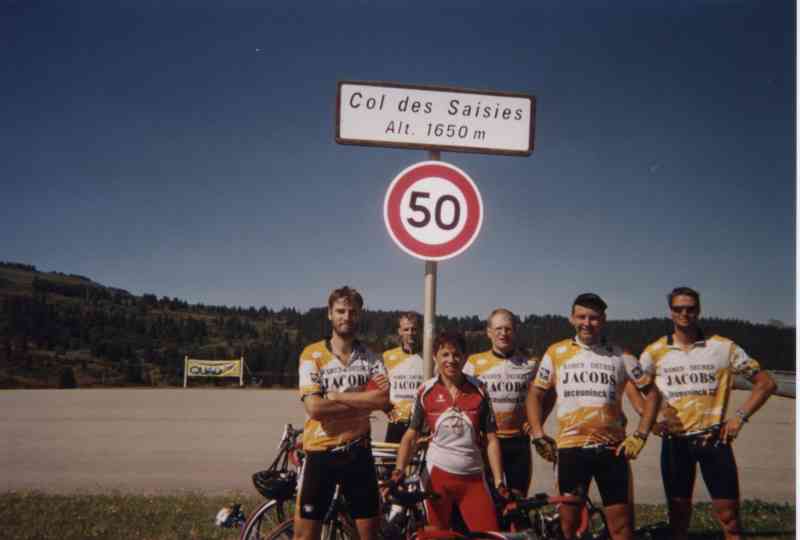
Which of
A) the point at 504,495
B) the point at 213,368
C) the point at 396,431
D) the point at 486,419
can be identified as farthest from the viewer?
the point at 213,368

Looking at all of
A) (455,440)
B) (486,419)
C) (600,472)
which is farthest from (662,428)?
(455,440)

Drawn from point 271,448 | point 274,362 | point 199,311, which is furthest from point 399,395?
point 199,311

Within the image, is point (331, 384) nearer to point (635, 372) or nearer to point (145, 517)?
point (635, 372)

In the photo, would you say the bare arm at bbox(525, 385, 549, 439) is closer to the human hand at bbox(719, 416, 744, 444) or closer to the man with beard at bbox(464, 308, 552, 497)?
the man with beard at bbox(464, 308, 552, 497)

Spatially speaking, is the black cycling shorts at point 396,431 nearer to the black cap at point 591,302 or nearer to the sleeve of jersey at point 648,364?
the sleeve of jersey at point 648,364

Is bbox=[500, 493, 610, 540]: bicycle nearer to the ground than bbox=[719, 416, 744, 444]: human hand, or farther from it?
nearer to the ground

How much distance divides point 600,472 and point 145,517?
436 cm

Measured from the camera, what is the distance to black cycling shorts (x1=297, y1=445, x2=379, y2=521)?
12.0 ft

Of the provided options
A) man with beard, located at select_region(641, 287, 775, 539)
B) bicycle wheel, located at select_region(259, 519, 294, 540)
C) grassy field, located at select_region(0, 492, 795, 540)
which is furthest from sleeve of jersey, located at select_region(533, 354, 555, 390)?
grassy field, located at select_region(0, 492, 795, 540)

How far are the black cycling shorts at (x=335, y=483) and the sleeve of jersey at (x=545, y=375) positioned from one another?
1.27 m

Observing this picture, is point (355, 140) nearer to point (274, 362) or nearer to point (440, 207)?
point (440, 207)

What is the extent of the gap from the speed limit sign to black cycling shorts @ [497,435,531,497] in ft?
4.89

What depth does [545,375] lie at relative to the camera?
166 inches

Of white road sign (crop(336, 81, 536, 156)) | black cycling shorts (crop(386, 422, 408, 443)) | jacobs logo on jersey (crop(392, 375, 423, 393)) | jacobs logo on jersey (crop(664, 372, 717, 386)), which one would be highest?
white road sign (crop(336, 81, 536, 156))
